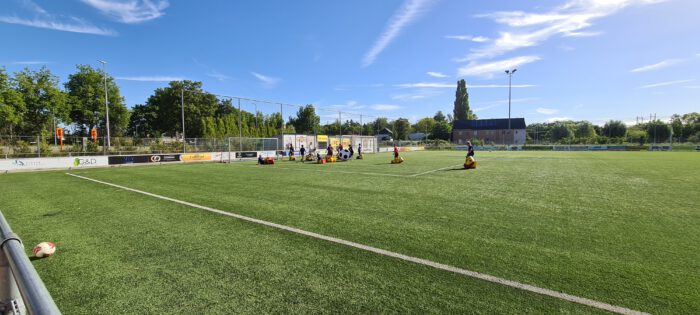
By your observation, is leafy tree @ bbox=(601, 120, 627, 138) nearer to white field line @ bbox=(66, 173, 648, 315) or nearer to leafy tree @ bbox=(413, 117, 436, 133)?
leafy tree @ bbox=(413, 117, 436, 133)

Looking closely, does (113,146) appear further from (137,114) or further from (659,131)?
(659,131)

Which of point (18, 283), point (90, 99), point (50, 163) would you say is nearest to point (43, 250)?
point (18, 283)

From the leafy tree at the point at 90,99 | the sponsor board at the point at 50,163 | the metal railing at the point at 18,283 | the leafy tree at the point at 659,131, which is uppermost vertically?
the leafy tree at the point at 90,99

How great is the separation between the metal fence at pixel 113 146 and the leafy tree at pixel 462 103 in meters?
85.5

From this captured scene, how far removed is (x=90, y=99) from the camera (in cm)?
5028

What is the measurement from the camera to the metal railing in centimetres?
118

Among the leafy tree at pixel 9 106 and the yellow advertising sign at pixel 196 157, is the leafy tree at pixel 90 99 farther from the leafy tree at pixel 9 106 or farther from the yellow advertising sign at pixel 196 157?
the yellow advertising sign at pixel 196 157

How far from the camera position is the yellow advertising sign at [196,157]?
1086 inches

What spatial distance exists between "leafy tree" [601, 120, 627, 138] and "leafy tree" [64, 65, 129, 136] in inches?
4685

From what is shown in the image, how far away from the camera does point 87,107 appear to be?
5041 cm

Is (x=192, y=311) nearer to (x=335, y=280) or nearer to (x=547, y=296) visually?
(x=335, y=280)

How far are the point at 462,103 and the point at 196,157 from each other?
95354mm

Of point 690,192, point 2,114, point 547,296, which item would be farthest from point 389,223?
point 2,114

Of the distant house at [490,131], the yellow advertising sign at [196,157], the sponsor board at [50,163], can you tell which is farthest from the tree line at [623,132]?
the sponsor board at [50,163]
